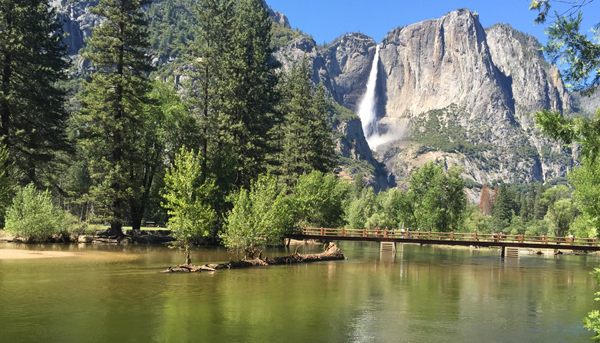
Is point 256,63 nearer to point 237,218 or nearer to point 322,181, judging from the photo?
point 322,181

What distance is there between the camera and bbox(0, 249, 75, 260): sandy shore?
32312 millimetres

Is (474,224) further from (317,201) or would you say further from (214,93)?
(214,93)

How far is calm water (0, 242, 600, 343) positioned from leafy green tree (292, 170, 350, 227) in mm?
20036

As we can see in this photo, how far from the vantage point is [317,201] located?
56.8 m

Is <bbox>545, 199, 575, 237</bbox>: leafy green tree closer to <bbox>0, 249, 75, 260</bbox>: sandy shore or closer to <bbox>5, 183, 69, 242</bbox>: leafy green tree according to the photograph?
<bbox>0, 249, 75, 260</bbox>: sandy shore

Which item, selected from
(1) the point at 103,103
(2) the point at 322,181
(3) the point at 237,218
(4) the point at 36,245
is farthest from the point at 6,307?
(2) the point at 322,181

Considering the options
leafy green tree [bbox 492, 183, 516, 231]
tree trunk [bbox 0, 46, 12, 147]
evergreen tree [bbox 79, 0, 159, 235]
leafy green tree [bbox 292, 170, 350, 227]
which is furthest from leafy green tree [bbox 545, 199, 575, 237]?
tree trunk [bbox 0, 46, 12, 147]

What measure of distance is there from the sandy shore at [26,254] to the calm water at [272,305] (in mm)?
1709

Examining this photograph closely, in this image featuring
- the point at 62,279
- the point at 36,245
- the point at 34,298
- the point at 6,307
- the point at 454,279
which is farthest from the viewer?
the point at 36,245

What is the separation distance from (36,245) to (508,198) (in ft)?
471

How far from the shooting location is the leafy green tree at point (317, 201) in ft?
181

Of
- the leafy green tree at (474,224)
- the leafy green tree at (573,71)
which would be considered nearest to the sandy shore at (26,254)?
the leafy green tree at (573,71)

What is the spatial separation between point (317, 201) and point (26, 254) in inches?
1252

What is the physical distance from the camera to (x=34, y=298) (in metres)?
20.3
